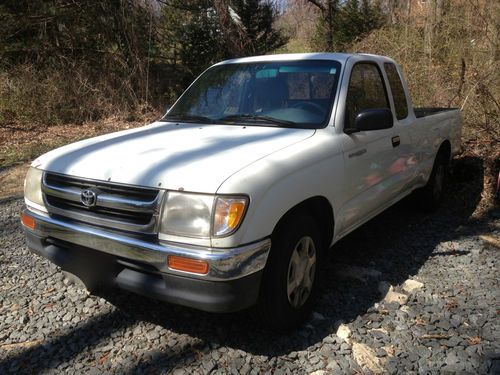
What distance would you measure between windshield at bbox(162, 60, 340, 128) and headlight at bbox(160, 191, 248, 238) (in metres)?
1.23

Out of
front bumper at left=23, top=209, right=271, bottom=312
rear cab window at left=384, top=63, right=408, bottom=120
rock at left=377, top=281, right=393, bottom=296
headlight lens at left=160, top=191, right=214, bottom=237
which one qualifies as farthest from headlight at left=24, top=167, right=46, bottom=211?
rear cab window at left=384, top=63, right=408, bottom=120

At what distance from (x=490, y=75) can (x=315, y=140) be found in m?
6.69

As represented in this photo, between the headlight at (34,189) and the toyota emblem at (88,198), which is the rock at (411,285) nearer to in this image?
the toyota emblem at (88,198)

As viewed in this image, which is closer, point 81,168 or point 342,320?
point 81,168

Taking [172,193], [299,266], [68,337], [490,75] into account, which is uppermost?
[490,75]

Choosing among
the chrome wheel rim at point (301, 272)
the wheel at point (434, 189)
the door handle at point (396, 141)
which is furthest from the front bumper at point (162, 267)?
the wheel at point (434, 189)

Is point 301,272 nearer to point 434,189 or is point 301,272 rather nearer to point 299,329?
point 299,329

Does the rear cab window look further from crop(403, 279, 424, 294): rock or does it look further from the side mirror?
crop(403, 279, 424, 294): rock

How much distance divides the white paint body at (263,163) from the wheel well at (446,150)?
1.29 meters

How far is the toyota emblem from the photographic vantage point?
8.90 feet

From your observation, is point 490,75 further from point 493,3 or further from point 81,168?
point 81,168

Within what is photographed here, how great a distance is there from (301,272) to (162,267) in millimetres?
945

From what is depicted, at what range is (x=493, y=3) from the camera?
350 inches

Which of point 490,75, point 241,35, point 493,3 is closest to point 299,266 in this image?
point 490,75
